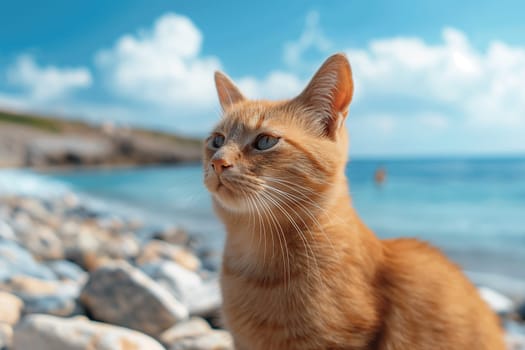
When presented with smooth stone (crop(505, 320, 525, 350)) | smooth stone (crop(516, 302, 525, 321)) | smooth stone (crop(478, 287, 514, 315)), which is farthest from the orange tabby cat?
smooth stone (crop(516, 302, 525, 321))

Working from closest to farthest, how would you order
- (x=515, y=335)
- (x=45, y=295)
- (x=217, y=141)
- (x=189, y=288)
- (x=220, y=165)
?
(x=220, y=165), (x=217, y=141), (x=45, y=295), (x=515, y=335), (x=189, y=288)

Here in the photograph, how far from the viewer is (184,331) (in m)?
3.25

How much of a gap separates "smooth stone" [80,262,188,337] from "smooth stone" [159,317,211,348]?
0.05 metres

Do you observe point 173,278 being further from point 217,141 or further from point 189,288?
point 217,141

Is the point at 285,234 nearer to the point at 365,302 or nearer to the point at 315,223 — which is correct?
the point at 315,223

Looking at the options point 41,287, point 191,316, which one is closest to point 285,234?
point 191,316

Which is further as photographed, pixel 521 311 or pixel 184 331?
pixel 521 311

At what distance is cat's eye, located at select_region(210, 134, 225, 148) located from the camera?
2210 millimetres

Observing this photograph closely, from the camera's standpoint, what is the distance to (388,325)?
1872mm

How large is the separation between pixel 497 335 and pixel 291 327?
0.99 metres

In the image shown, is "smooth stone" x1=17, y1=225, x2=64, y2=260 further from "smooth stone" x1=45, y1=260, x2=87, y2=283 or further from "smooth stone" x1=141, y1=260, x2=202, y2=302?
"smooth stone" x1=141, y1=260, x2=202, y2=302

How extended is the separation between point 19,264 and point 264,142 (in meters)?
3.65

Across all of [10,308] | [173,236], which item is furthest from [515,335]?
[173,236]

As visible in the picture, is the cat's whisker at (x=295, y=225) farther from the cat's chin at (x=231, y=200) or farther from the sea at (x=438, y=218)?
the sea at (x=438, y=218)
